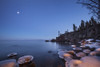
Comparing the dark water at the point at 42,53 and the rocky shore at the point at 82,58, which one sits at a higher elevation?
the rocky shore at the point at 82,58

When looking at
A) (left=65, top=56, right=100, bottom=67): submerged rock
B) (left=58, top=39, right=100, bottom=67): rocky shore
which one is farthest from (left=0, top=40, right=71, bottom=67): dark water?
(left=65, top=56, right=100, bottom=67): submerged rock

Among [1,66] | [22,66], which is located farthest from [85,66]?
[1,66]

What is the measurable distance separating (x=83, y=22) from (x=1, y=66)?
6192 centimetres

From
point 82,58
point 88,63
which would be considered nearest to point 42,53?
point 82,58

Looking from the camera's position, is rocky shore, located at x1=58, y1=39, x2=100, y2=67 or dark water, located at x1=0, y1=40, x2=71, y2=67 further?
dark water, located at x1=0, y1=40, x2=71, y2=67

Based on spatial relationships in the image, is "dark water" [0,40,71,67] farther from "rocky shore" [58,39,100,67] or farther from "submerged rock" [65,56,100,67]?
"submerged rock" [65,56,100,67]

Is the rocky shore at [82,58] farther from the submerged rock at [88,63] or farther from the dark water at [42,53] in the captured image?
the dark water at [42,53]

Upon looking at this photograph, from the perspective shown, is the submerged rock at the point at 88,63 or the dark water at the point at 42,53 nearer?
the submerged rock at the point at 88,63

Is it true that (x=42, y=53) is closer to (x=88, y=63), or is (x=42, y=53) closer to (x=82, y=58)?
(x=82, y=58)

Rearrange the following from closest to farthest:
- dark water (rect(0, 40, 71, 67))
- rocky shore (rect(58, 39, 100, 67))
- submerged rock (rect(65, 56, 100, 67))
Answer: submerged rock (rect(65, 56, 100, 67)) → rocky shore (rect(58, 39, 100, 67)) → dark water (rect(0, 40, 71, 67))

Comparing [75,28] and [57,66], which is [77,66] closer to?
[57,66]

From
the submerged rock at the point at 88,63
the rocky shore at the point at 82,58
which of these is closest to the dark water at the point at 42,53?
the rocky shore at the point at 82,58

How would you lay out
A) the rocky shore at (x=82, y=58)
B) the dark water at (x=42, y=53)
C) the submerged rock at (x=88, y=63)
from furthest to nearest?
the dark water at (x=42, y=53) → the rocky shore at (x=82, y=58) → the submerged rock at (x=88, y=63)

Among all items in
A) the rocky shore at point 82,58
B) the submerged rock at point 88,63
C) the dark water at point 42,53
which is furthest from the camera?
the dark water at point 42,53
